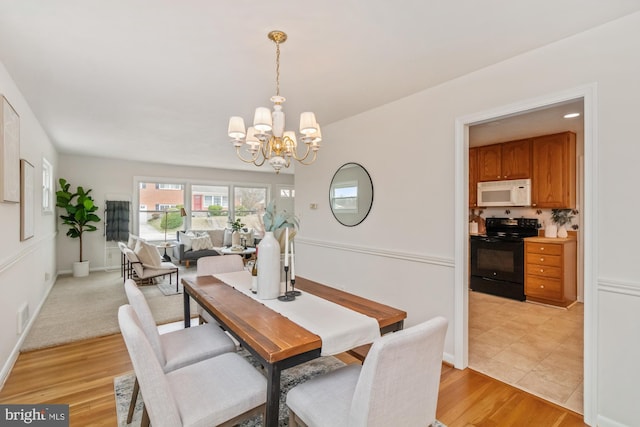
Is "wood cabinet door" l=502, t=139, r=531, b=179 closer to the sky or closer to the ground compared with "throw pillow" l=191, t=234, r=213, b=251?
closer to the sky

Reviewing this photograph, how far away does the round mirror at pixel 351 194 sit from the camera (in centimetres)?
347

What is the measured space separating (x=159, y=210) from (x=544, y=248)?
7577 millimetres

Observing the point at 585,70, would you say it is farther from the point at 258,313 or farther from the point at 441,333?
the point at 258,313

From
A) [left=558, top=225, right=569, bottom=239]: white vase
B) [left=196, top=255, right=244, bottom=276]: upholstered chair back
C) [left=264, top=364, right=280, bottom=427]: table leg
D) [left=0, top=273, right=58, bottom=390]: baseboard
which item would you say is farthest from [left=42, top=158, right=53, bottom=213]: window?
[left=558, top=225, right=569, bottom=239]: white vase

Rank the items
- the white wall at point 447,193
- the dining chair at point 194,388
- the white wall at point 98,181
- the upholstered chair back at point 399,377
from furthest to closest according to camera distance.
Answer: the white wall at point 98,181 → the white wall at point 447,193 → the dining chair at point 194,388 → the upholstered chair back at point 399,377

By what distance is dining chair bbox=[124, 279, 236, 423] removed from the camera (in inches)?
65.3

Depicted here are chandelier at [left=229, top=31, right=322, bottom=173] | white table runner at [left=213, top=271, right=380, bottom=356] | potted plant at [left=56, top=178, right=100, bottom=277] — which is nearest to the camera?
white table runner at [left=213, top=271, right=380, bottom=356]

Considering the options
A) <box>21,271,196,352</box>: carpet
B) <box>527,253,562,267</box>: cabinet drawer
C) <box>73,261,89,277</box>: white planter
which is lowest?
<box>21,271,196,352</box>: carpet

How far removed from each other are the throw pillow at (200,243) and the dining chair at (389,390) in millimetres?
5891

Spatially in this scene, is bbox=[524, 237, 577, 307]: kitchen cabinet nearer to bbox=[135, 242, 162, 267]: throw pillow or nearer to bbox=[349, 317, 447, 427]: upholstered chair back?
bbox=[349, 317, 447, 427]: upholstered chair back

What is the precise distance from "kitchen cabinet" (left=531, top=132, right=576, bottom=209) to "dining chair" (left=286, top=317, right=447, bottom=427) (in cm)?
419

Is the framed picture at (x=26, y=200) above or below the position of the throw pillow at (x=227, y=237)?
above

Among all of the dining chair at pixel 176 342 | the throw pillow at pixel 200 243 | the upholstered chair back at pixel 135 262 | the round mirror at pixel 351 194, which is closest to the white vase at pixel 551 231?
the round mirror at pixel 351 194

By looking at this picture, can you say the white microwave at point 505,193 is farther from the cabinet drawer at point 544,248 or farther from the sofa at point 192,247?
the sofa at point 192,247
